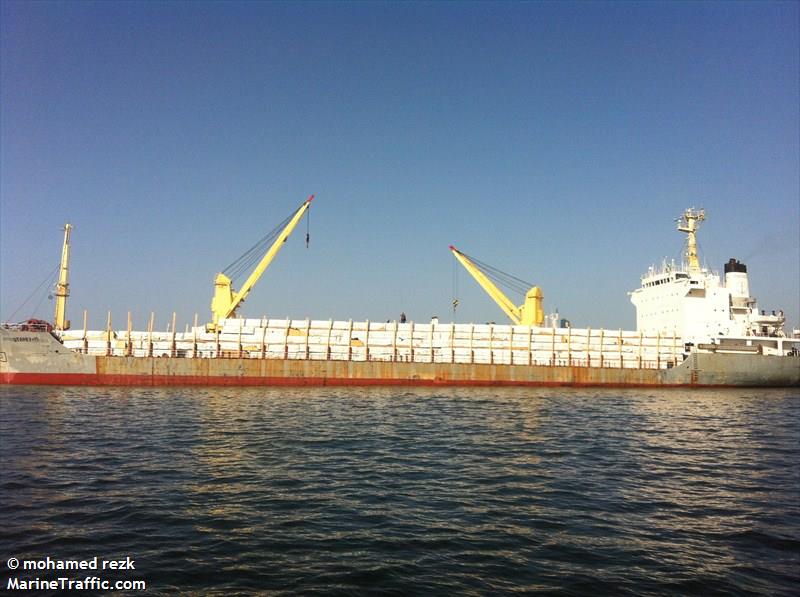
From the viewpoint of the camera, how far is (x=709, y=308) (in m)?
49.9

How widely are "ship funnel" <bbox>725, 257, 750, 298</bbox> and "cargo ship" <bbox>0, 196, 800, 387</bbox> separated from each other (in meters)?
0.10

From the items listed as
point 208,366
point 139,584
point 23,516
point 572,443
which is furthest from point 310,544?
point 208,366

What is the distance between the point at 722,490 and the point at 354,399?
80.1ft

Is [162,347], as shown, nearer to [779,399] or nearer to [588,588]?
[588,588]

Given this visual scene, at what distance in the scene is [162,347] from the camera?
48125 millimetres

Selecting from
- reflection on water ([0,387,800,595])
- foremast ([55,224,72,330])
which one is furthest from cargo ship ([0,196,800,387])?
reflection on water ([0,387,800,595])

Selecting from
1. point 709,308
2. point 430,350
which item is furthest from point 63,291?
point 709,308

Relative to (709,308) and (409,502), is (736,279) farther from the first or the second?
(409,502)

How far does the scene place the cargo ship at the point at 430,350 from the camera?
45219 mm

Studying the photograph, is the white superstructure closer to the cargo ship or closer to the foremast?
the cargo ship

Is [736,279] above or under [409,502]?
above

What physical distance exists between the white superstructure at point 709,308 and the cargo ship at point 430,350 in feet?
0.36

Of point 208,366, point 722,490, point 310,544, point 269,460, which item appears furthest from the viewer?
point 208,366

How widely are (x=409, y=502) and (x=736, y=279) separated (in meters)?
52.1
